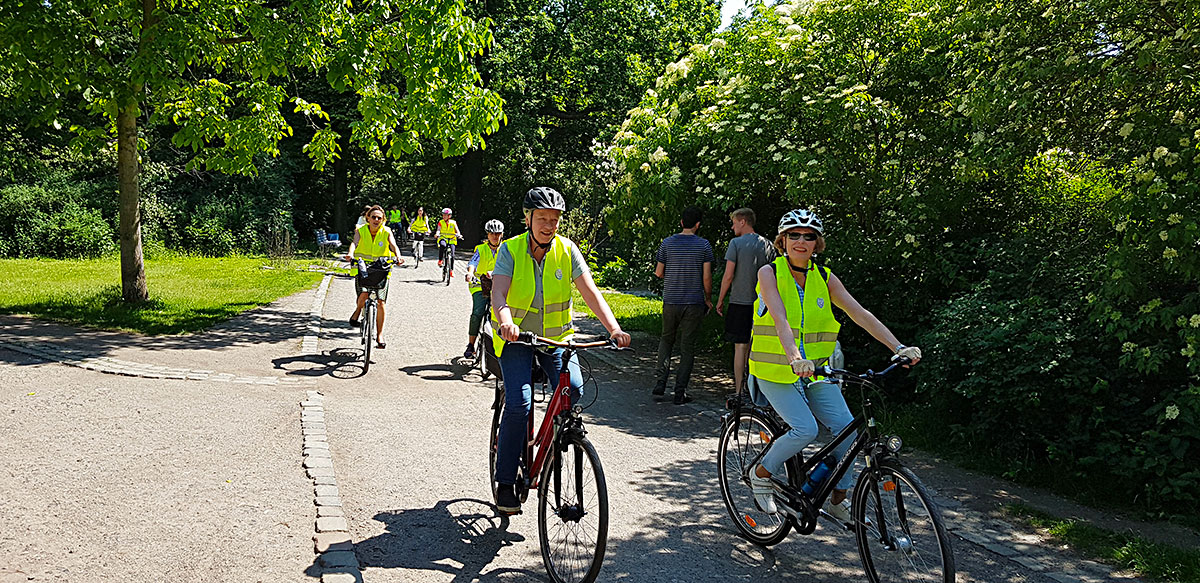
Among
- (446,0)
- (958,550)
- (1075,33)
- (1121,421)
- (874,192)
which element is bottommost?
(958,550)

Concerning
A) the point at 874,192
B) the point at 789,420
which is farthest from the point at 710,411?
the point at 789,420

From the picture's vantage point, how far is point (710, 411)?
30.4ft

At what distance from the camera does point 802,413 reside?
4.86 metres

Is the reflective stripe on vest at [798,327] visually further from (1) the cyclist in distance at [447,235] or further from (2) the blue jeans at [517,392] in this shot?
(1) the cyclist in distance at [447,235]

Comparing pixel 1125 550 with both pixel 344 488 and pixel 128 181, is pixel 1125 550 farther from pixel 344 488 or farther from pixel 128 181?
pixel 128 181

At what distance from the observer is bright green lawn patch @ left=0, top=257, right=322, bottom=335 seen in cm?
1291

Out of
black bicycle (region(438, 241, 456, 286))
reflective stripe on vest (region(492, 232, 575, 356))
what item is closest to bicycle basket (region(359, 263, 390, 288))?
reflective stripe on vest (region(492, 232, 575, 356))

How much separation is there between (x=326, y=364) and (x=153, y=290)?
7.97 metres

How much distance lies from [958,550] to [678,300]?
452 centimetres

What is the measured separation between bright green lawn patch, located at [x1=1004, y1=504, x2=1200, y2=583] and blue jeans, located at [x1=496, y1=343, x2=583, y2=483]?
10.8 feet

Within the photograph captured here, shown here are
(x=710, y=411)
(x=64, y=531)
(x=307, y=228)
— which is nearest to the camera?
(x=64, y=531)

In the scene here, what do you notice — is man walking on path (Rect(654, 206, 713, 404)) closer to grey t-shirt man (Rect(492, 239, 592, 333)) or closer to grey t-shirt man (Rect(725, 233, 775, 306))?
grey t-shirt man (Rect(725, 233, 775, 306))

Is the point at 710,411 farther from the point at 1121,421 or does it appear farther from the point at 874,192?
the point at 1121,421

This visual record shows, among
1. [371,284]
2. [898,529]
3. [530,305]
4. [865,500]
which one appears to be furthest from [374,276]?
[898,529]
